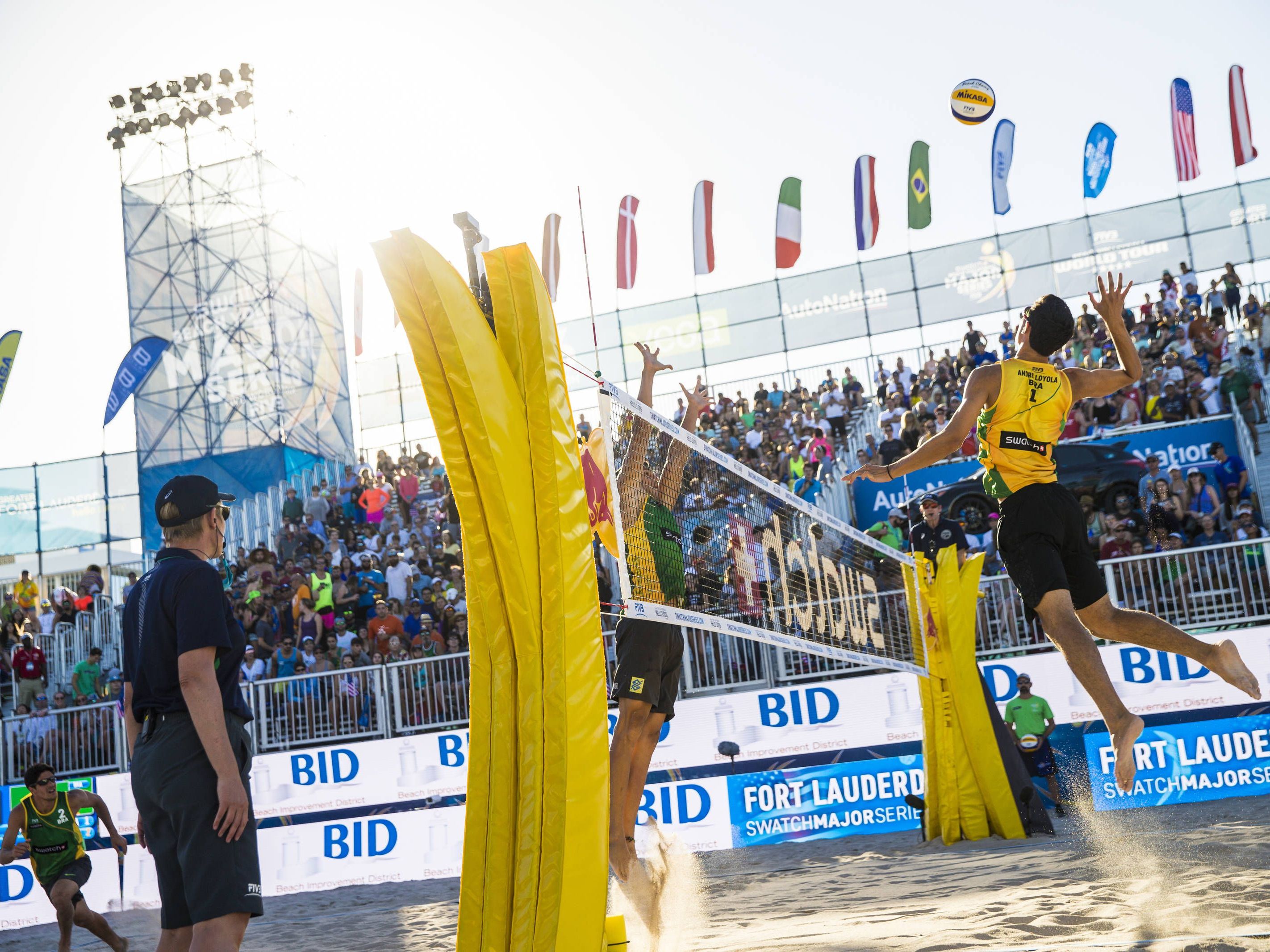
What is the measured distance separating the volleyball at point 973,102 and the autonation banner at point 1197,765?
29.0ft

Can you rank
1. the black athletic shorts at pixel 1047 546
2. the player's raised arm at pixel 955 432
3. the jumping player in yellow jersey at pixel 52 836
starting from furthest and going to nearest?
1. the jumping player in yellow jersey at pixel 52 836
2. the black athletic shorts at pixel 1047 546
3. the player's raised arm at pixel 955 432

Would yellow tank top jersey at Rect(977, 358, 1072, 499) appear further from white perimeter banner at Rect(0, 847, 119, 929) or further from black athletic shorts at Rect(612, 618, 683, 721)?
white perimeter banner at Rect(0, 847, 119, 929)

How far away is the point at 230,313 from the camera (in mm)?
26375

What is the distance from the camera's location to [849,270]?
24016 millimetres

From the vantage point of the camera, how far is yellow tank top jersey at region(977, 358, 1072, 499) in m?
4.88

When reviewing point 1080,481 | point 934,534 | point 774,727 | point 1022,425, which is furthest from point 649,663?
point 1080,481

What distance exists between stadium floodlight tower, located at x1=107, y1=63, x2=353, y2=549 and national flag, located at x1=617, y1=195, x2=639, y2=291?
7.55 meters

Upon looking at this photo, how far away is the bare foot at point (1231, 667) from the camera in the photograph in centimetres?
487

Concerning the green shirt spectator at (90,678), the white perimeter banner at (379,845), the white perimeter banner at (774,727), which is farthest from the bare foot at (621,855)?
the green shirt spectator at (90,678)

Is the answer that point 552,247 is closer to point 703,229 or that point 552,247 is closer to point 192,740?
point 703,229

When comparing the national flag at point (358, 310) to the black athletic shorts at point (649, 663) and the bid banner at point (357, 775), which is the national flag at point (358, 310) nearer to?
the bid banner at point (357, 775)

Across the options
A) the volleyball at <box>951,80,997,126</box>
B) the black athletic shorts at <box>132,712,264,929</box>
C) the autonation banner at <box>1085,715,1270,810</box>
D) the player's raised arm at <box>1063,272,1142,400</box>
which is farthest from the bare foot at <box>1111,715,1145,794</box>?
the volleyball at <box>951,80,997,126</box>

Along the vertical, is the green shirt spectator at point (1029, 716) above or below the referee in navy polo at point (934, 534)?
below

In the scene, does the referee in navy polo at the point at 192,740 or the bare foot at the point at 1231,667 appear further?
the bare foot at the point at 1231,667
